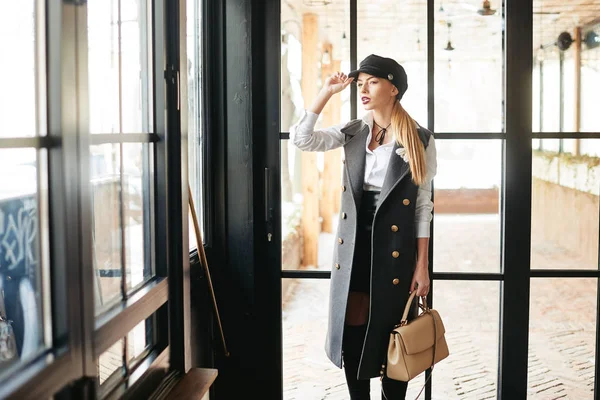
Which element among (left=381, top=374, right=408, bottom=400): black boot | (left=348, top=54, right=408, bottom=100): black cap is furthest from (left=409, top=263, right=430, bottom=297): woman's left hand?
(left=348, top=54, right=408, bottom=100): black cap

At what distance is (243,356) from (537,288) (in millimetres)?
1310

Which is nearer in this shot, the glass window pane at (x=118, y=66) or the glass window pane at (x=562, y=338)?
the glass window pane at (x=118, y=66)

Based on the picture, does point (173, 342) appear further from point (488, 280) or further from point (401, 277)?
point (488, 280)

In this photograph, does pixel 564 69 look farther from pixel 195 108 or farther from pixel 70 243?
pixel 70 243

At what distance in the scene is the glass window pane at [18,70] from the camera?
4.21 feet

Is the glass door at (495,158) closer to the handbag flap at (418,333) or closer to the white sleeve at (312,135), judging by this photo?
the white sleeve at (312,135)

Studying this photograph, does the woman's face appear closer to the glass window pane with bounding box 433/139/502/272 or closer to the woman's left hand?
the glass window pane with bounding box 433/139/502/272

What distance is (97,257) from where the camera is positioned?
1729 millimetres

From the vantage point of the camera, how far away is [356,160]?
2613 mm

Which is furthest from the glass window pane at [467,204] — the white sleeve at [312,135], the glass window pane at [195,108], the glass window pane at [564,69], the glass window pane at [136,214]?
the glass window pane at [136,214]

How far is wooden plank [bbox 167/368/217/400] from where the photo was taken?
77.7 inches

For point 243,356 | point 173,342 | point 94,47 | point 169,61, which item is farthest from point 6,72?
point 243,356

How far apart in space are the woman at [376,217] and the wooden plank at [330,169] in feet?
0.87

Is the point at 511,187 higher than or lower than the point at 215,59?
lower
